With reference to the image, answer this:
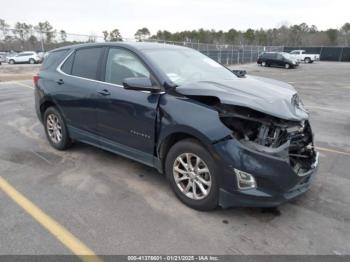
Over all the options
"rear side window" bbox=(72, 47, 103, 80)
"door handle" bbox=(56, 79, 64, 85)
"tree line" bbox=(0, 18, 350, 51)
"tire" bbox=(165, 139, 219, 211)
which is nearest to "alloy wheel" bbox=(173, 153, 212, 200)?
"tire" bbox=(165, 139, 219, 211)

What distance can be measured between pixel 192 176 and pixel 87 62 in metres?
2.44

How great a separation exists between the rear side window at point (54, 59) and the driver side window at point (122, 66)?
132 centimetres

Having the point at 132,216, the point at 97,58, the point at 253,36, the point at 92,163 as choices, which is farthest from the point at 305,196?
the point at 253,36

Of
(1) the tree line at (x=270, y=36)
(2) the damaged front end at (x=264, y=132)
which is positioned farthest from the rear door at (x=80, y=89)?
(1) the tree line at (x=270, y=36)

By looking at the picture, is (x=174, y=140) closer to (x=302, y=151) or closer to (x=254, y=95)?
(x=254, y=95)

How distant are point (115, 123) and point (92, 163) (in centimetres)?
99

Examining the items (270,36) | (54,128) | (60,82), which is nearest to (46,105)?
(54,128)

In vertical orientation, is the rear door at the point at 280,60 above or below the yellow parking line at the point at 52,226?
below

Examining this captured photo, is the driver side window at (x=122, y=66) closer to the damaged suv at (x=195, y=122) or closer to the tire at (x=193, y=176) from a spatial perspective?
the damaged suv at (x=195, y=122)

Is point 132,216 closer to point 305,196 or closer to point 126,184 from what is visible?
point 126,184

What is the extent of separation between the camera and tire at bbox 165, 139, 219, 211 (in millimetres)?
3191

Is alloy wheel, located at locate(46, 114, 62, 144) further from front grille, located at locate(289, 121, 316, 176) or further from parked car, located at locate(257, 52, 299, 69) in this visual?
parked car, located at locate(257, 52, 299, 69)

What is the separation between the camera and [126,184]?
4035 mm

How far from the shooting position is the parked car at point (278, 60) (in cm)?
3165
